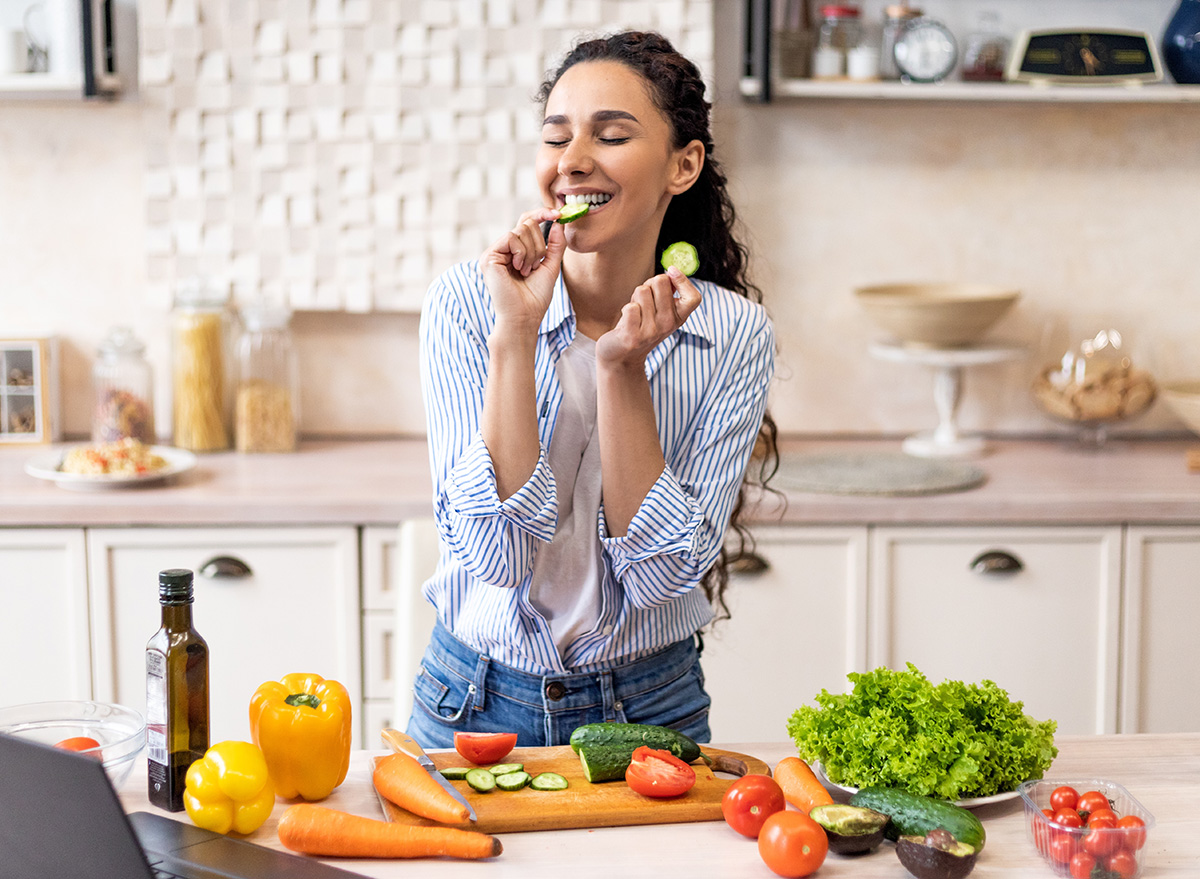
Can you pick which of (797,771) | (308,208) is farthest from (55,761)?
(308,208)

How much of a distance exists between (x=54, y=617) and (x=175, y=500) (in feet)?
1.11

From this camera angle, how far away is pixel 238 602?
2447 mm

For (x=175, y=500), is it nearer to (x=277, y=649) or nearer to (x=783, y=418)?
(x=277, y=649)

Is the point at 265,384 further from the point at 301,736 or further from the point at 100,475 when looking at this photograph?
the point at 301,736

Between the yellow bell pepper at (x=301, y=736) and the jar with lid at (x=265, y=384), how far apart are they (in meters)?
1.71

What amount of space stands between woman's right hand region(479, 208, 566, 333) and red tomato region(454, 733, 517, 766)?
46cm

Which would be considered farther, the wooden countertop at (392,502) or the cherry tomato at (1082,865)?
the wooden countertop at (392,502)

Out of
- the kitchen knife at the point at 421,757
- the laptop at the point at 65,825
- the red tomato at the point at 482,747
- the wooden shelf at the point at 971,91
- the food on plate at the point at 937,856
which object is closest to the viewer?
the laptop at the point at 65,825

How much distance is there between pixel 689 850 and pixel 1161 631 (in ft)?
5.68

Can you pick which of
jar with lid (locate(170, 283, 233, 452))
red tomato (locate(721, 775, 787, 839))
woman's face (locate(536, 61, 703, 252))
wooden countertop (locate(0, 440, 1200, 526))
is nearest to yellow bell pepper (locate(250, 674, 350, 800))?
red tomato (locate(721, 775, 787, 839))

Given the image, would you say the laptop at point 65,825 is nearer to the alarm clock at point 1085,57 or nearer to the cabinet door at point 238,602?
the cabinet door at point 238,602

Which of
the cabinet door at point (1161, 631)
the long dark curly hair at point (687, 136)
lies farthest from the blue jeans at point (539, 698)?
the cabinet door at point (1161, 631)

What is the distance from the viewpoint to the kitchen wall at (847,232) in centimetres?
298

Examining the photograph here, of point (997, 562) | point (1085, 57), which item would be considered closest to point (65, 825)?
point (997, 562)
